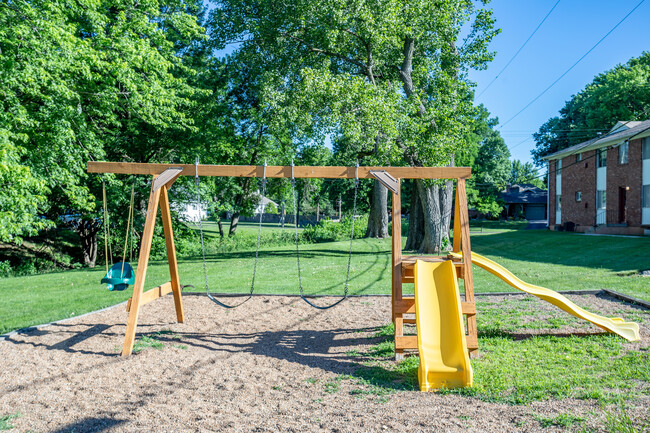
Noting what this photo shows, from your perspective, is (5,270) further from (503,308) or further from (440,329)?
(440,329)

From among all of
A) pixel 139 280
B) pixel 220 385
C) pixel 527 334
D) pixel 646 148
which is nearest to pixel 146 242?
pixel 139 280

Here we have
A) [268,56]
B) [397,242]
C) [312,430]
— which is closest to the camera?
[312,430]

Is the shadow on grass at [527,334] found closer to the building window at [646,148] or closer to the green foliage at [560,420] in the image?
the green foliage at [560,420]

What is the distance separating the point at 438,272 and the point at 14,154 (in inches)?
442

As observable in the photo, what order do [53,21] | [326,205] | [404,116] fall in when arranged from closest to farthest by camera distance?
1. [53,21]
2. [404,116]
3. [326,205]

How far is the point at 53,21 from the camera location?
12836 millimetres

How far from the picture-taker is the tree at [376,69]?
15.3 m

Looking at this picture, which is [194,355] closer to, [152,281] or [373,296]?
[373,296]

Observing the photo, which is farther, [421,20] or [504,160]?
[504,160]

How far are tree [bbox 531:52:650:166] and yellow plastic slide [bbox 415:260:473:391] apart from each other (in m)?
36.1

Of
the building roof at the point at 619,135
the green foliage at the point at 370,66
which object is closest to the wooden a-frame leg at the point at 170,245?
the green foliage at the point at 370,66

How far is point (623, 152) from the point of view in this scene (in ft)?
86.6

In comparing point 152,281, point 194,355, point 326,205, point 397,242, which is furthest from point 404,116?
point 326,205

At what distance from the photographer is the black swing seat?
6.39m
